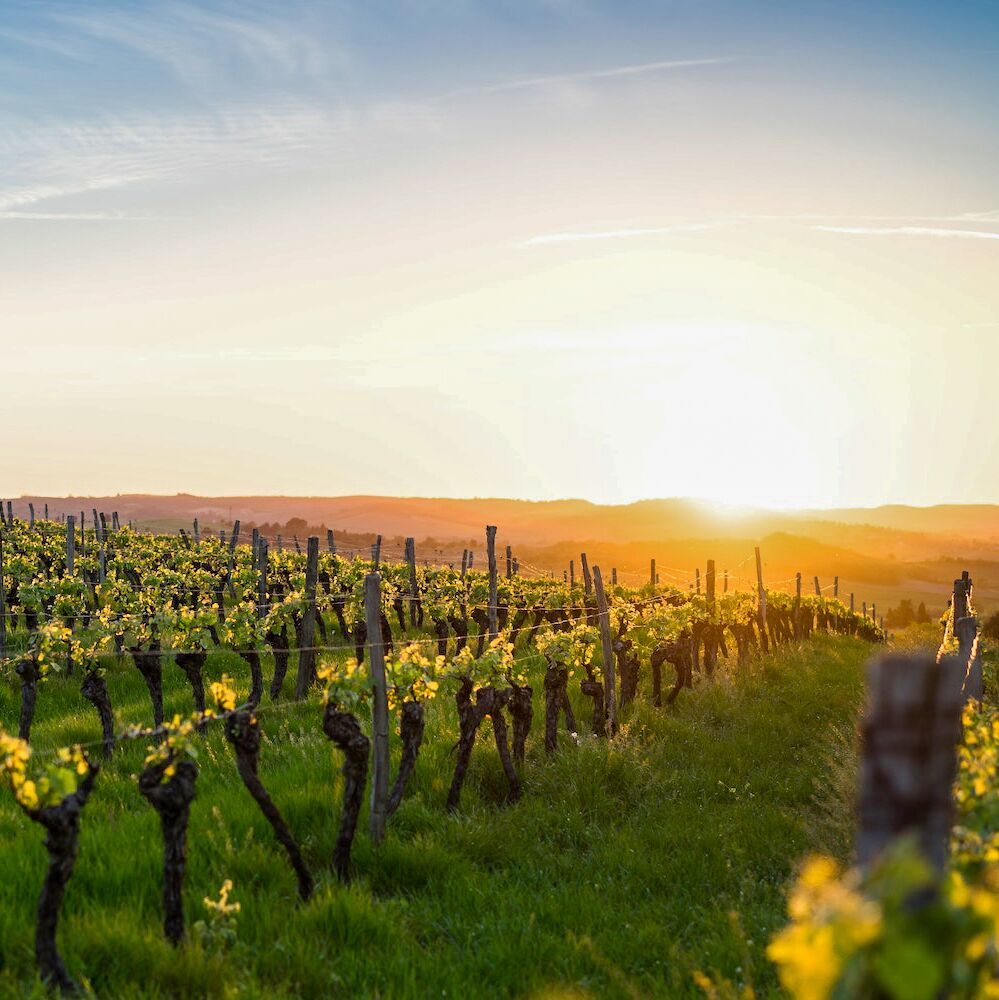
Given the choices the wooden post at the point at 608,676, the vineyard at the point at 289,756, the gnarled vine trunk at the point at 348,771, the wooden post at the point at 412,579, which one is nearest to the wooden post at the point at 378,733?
the vineyard at the point at 289,756

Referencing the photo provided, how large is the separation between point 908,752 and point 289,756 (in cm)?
1179

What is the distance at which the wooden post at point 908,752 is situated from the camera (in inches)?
116

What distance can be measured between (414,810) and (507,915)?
2.91 meters

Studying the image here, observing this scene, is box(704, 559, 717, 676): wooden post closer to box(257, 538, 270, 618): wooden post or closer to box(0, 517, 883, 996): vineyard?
box(0, 517, 883, 996): vineyard

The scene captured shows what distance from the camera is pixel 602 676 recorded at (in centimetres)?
1956

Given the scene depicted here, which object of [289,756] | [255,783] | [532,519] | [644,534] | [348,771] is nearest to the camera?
[255,783]

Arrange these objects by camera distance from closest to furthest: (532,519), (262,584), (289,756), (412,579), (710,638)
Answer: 1. (289,756)
2. (262,584)
3. (710,638)
4. (412,579)
5. (532,519)

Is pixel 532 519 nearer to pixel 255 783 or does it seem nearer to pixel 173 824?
pixel 255 783

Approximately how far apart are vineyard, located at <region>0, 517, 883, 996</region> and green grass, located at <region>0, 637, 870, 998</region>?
0.05 metres

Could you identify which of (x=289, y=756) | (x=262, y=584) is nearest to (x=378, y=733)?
(x=289, y=756)

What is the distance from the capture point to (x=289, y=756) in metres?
13.4

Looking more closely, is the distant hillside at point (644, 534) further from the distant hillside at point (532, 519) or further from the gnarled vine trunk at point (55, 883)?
the gnarled vine trunk at point (55, 883)


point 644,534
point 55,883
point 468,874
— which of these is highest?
point 55,883

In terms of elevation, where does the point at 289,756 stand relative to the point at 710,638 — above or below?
above
